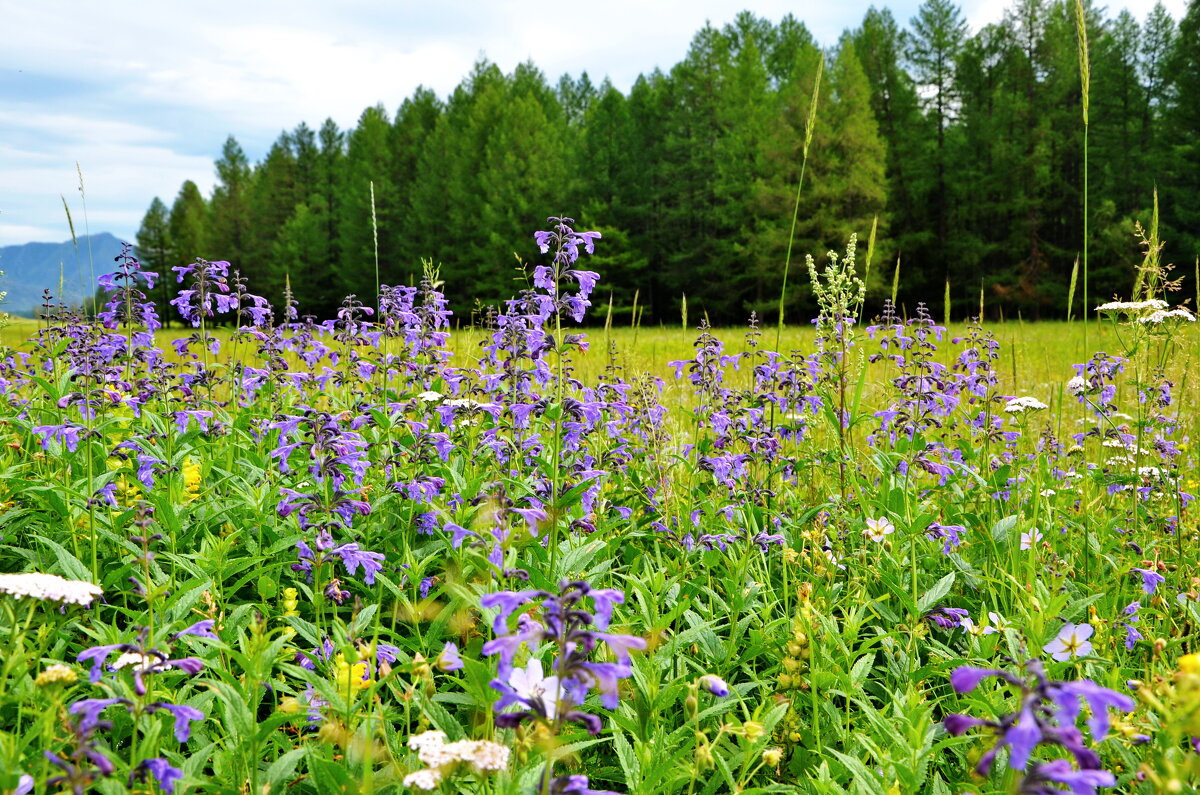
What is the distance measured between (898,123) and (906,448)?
135ft

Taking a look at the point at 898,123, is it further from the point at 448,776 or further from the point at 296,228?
the point at 448,776

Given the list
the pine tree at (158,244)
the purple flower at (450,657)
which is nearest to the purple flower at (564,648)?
the purple flower at (450,657)

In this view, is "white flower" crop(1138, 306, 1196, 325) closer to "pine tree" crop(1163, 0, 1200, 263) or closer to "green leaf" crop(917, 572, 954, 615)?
"green leaf" crop(917, 572, 954, 615)

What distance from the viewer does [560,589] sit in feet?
5.43

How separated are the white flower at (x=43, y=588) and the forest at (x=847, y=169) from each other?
29.8 metres

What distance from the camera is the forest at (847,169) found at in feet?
107

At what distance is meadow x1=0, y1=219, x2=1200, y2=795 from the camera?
5.38ft

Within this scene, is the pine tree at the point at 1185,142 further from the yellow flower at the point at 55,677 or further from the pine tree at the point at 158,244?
the pine tree at the point at 158,244

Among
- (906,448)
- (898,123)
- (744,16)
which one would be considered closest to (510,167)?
(744,16)

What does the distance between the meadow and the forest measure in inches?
1074

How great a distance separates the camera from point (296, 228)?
4894 centimetres

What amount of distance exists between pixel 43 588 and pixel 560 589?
1.03 m

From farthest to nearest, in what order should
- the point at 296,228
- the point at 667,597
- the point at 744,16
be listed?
the point at 296,228, the point at 744,16, the point at 667,597

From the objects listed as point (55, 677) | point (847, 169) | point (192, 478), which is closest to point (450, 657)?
point (55, 677)
